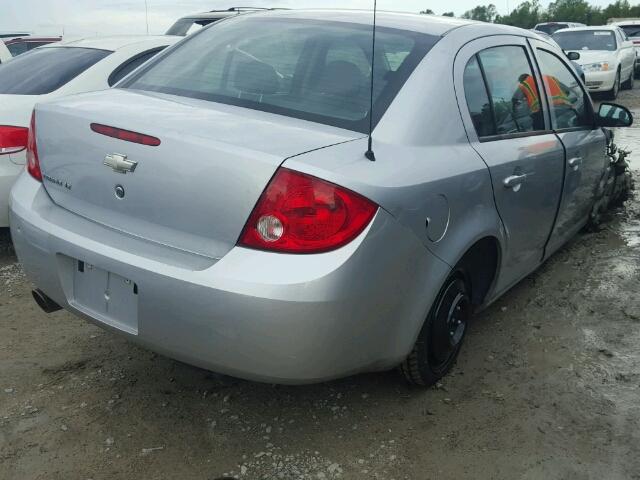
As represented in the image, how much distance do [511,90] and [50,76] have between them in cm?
331

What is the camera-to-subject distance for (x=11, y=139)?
4305 millimetres

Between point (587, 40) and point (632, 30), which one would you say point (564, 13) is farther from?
point (587, 40)

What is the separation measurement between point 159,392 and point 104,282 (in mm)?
749

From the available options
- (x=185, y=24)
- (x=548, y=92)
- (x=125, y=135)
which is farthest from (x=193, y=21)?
(x=125, y=135)

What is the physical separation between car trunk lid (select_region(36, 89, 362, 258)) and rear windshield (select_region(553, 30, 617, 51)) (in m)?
14.4

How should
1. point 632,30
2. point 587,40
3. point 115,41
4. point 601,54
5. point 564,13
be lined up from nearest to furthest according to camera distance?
1. point 115,41
2. point 601,54
3. point 587,40
4. point 632,30
5. point 564,13

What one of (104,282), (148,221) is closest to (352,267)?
(148,221)

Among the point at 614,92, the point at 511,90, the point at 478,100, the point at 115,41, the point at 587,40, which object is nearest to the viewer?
the point at 478,100

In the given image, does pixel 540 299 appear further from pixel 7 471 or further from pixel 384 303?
pixel 7 471

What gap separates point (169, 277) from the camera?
2201 millimetres

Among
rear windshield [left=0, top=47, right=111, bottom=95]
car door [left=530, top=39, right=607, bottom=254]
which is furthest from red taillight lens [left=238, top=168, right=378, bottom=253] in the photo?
rear windshield [left=0, top=47, right=111, bottom=95]

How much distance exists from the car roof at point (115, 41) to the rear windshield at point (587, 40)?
474 inches

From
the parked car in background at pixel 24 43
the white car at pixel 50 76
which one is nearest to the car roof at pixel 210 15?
the parked car in background at pixel 24 43

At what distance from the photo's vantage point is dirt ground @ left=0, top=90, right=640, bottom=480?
8.06ft
